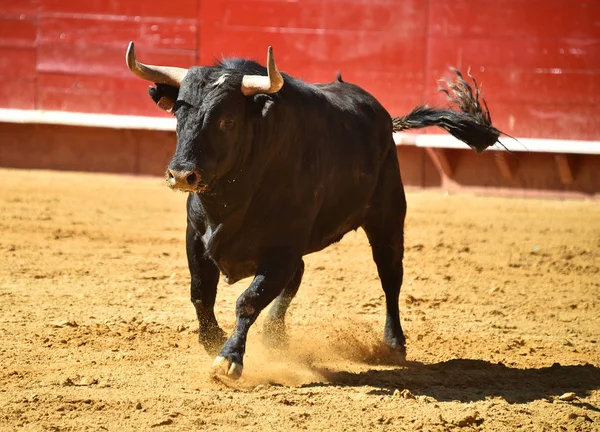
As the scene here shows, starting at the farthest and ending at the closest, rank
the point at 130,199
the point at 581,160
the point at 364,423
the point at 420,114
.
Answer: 1. the point at 581,160
2. the point at 130,199
3. the point at 420,114
4. the point at 364,423

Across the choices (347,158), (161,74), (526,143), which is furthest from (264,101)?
(526,143)

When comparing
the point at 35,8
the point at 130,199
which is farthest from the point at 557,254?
the point at 35,8

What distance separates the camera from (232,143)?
3.66 m

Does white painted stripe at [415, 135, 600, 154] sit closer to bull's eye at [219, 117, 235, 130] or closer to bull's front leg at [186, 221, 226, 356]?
bull's front leg at [186, 221, 226, 356]

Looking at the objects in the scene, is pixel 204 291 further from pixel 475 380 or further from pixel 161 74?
pixel 475 380

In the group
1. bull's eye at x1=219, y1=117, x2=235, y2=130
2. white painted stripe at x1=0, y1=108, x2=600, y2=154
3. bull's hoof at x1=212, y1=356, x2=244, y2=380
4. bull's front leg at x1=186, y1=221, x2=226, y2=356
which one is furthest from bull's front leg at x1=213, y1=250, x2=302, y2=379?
white painted stripe at x1=0, y1=108, x2=600, y2=154

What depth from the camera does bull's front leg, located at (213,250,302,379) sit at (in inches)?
138

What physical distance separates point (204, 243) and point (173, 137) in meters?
5.61

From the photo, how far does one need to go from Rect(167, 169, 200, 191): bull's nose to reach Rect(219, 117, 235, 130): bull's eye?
0.25 m

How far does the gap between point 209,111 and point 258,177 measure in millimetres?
379

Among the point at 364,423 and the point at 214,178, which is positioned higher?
the point at 214,178

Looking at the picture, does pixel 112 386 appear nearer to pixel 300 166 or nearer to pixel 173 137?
pixel 300 166

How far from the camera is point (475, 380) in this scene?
398 cm

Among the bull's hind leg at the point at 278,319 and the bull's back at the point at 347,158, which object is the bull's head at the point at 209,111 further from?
the bull's hind leg at the point at 278,319
